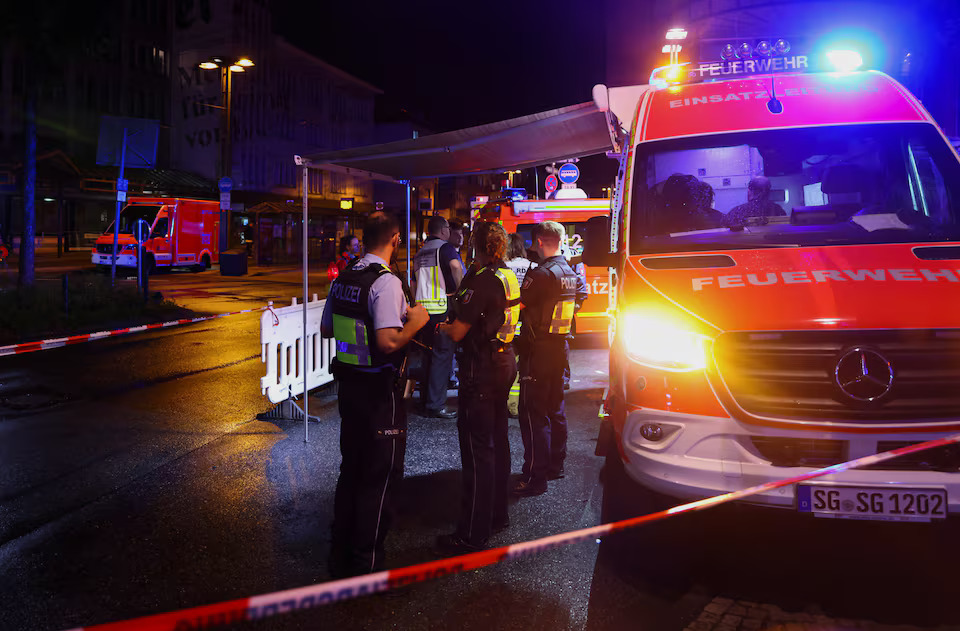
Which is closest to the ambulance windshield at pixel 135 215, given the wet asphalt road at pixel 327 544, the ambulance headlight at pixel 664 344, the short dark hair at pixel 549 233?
the wet asphalt road at pixel 327 544

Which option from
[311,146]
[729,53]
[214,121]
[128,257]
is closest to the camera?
[729,53]

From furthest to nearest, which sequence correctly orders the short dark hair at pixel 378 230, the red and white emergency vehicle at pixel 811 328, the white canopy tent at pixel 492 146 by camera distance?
the white canopy tent at pixel 492 146 < the short dark hair at pixel 378 230 < the red and white emergency vehicle at pixel 811 328

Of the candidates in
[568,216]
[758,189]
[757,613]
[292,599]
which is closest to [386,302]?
[292,599]

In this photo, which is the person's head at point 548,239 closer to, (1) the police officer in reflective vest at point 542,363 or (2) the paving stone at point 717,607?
(1) the police officer in reflective vest at point 542,363

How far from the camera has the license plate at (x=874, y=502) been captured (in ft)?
10.6

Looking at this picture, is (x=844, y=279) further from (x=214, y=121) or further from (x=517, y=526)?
(x=214, y=121)

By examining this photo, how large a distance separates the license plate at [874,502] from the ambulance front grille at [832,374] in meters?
0.32

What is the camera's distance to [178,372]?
31.6 feet

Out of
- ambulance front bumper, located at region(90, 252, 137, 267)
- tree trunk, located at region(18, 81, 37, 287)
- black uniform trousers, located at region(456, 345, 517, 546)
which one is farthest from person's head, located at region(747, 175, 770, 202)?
ambulance front bumper, located at region(90, 252, 137, 267)

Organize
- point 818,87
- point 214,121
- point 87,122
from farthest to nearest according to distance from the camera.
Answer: point 214,121
point 87,122
point 818,87

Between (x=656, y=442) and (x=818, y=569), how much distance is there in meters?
1.24

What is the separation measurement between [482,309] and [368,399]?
889mm

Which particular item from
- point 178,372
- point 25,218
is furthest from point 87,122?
point 178,372

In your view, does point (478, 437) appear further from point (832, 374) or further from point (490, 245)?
point (832, 374)
